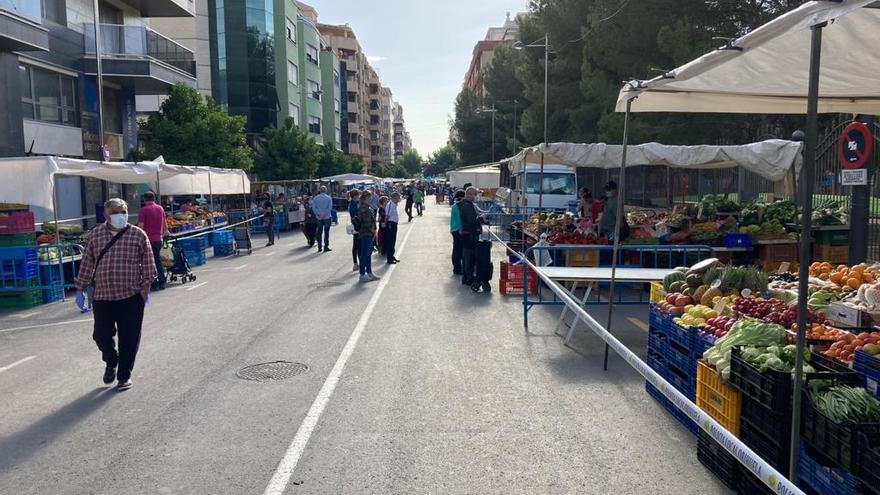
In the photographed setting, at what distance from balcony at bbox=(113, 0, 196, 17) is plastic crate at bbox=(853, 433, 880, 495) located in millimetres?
29170

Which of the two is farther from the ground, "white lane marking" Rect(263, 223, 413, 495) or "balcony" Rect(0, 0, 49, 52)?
"balcony" Rect(0, 0, 49, 52)

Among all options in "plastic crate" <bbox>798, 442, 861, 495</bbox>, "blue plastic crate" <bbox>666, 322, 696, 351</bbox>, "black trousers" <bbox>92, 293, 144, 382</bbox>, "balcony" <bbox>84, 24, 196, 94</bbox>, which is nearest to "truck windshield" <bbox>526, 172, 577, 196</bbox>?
"balcony" <bbox>84, 24, 196, 94</bbox>

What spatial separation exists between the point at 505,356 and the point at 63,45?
21099 mm

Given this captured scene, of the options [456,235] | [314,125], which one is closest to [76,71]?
[456,235]

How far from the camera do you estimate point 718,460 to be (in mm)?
4379

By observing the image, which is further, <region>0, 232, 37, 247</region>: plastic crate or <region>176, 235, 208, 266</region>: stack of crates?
<region>176, 235, 208, 266</region>: stack of crates

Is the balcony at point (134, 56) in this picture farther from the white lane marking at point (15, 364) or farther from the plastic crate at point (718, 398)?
the plastic crate at point (718, 398)

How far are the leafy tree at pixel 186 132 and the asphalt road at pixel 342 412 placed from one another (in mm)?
17020

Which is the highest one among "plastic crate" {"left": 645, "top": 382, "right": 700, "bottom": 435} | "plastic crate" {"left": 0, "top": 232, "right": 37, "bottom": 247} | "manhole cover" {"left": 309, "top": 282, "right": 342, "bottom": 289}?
"plastic crate" {"left": 0, "top": 232, "right": 37, "bottom": 247}

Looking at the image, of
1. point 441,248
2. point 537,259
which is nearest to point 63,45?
point 441,248

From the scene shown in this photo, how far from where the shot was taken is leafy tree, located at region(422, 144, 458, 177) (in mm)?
158750

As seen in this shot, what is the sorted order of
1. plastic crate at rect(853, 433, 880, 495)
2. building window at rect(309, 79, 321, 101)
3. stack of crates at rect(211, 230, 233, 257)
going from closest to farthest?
plastic crate at rect(853, 433, 880, 495) < stack of crates at rect(211, 230, 233, 257) < building window at rect(309, 79, 321, 101)

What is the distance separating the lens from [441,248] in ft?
66.6

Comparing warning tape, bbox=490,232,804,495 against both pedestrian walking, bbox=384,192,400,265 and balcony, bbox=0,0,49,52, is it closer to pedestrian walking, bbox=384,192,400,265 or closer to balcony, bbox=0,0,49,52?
pedestrian walking, bbox=384,192,400,265
